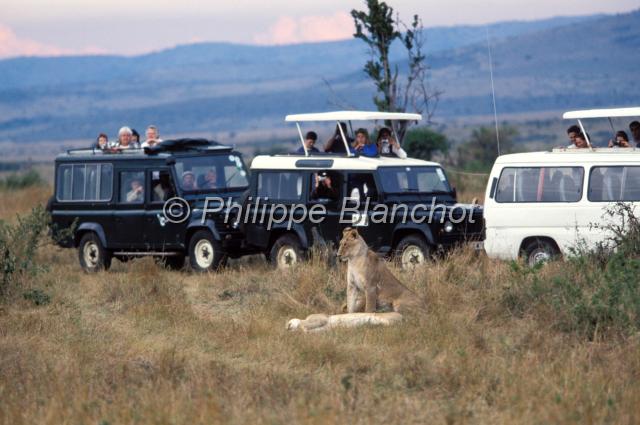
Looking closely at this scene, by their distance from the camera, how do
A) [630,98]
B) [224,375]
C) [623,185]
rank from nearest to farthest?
[224,375] < [623,185] < [630,98]

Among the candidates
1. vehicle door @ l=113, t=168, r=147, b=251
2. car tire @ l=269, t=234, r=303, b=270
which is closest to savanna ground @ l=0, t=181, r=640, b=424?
car tire @ l=269, t=234, r=303, b=270

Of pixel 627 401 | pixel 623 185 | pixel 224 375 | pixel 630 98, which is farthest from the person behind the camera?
pixel 630 98

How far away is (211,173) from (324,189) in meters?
2.67

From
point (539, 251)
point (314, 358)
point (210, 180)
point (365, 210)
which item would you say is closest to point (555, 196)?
point (539, 251)

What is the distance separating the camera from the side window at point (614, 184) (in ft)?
51.2

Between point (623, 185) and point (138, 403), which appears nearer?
point (138, 403)

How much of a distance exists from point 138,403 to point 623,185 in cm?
841

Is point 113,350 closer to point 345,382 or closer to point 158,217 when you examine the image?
point 345,382

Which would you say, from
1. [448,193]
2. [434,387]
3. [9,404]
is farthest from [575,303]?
[448,193]

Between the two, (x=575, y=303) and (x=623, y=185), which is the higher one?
(x=623, y=185)

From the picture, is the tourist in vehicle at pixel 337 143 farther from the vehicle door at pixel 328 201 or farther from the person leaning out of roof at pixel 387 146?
the vehicle door at pixel 328 201

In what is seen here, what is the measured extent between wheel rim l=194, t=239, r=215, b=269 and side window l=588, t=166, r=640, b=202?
19.1 ft

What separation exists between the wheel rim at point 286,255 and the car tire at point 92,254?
11.0ft

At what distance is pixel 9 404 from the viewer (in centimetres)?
950
